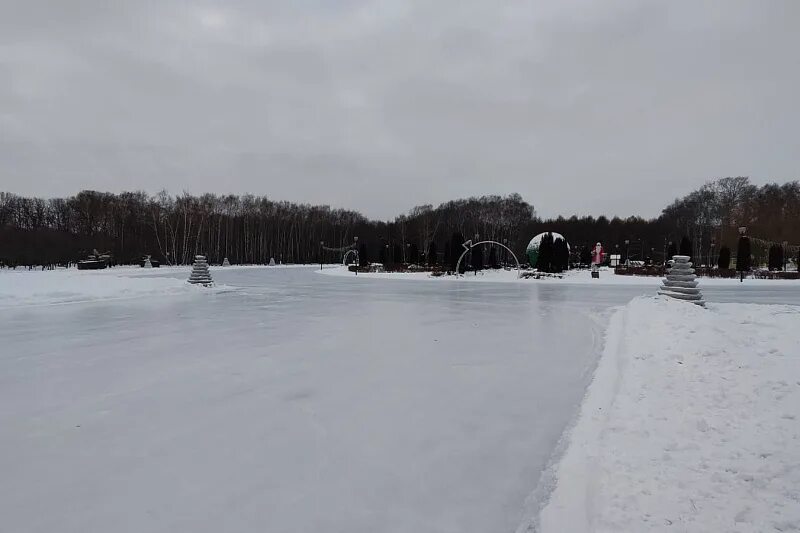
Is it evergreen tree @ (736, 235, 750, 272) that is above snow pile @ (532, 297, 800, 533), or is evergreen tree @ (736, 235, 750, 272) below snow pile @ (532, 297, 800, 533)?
above

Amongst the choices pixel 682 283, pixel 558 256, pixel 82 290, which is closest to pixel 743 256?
pixel 558 256

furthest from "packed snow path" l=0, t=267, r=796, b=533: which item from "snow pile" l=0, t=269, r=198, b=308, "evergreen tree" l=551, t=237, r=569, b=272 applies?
"evergreen tree" l=551, t=237, r=569, b=272

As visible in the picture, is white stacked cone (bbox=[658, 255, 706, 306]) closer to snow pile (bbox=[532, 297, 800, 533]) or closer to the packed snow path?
the packed snow path

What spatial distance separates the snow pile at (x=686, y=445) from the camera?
278 centimetres

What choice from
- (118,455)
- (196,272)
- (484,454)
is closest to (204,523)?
(118,455)

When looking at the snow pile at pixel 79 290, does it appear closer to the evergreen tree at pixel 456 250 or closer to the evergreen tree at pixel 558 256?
the evergreen tree at pixel 456 250

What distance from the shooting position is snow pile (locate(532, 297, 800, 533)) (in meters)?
2.78

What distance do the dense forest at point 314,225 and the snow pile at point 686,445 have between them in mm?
45778

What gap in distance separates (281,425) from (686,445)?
349 cm

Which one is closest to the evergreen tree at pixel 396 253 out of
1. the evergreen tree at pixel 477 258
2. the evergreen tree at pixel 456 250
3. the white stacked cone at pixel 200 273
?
the evergreen tree at pixel 456 250

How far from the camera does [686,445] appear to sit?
12.2ft

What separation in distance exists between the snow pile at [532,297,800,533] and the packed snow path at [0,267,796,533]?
35cm

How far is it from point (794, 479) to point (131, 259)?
66450 mm

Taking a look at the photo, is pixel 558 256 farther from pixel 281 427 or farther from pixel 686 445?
pixel 281 427
